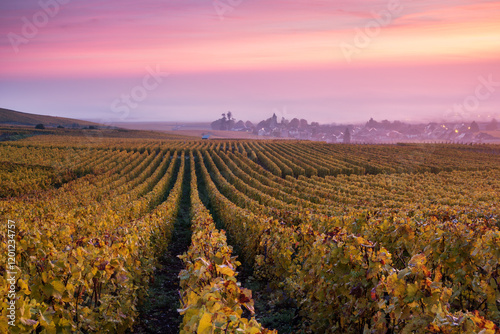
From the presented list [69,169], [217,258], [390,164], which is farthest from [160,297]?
[390,164]

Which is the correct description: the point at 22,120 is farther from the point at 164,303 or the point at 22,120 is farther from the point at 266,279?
the point at 266,279

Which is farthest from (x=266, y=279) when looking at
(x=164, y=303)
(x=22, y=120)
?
(x=22, y=120)

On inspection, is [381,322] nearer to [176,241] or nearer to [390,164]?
[176,241]

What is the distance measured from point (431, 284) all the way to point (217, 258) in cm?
272

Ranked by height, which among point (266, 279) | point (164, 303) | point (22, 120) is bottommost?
point (164, 303)

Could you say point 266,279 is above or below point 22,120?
below

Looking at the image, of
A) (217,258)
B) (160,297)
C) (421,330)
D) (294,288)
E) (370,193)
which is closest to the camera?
(421,330)

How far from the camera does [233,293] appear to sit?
3.74 metres

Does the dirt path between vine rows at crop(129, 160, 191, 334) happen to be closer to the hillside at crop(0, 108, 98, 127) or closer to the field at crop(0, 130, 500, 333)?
the field at crop(0, 130, 500, 333)

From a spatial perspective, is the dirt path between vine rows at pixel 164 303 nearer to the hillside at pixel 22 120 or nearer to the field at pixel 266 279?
the field at pixel 266 279

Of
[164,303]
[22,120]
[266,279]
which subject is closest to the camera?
[164,303]

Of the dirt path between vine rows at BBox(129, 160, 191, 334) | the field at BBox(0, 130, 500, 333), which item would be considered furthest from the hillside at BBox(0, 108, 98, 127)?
the field at BBox(0, 130, 500, 333)

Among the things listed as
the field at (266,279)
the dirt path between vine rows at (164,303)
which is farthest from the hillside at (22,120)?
the field at (266,279)

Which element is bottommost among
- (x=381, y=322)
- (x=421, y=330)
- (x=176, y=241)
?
(x=176, y=241)
